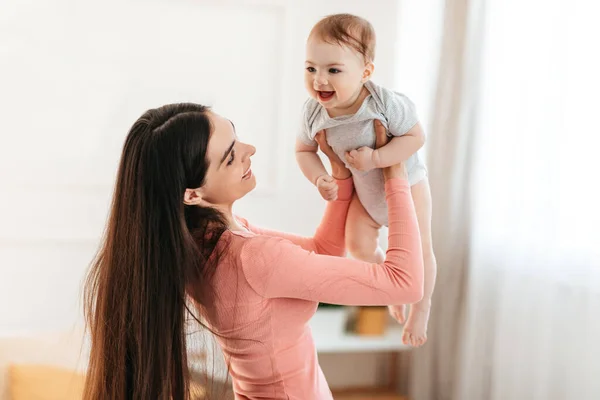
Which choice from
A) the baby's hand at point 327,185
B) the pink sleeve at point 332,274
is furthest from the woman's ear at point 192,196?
the baby's hand at point 327,185

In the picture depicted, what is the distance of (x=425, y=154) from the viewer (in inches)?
121

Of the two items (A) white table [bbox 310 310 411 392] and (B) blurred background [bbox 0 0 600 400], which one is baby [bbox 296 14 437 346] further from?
(A) white table [bbox 310 310 411 392]

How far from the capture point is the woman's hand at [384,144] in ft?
4.78

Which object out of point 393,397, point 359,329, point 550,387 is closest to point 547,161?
point 550,387

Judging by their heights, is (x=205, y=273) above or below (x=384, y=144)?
below

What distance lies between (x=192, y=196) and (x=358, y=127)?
1.22ft

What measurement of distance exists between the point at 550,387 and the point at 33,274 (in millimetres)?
2039

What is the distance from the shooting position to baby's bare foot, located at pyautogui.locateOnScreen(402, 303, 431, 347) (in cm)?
165

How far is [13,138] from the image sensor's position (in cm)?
287

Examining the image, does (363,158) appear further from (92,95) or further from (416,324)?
(92,95)

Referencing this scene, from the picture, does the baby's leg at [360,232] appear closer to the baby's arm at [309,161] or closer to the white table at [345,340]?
the baby's arm at [309,161]

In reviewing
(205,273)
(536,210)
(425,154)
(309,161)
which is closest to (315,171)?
(309,161)

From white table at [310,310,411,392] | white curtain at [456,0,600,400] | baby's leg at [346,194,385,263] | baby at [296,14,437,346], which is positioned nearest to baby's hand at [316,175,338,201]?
baby at [296,14,437,346]

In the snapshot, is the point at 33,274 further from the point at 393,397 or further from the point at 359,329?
the point at 393,397
